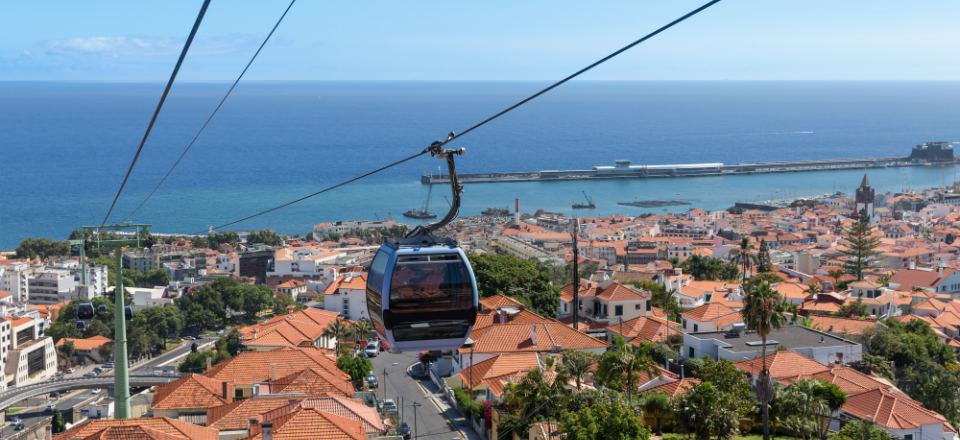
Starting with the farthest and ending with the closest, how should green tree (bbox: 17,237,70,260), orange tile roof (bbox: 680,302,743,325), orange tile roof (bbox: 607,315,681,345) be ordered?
green tree (bbox: 17,237,70,260) < orange tile roof (bbox: 607,315,681,345) < orange tile roof (bbox: 680,302,743,325)

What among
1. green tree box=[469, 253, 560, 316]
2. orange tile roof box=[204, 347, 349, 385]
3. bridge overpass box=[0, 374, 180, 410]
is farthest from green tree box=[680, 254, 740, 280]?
orange tile roof box=[204, 347, 349, 385]

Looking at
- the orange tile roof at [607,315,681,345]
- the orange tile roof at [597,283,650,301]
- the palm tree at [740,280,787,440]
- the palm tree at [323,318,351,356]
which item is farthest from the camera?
the orange tile roof at [597,283,650,301]

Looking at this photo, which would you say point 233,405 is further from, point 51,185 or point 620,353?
point 51,185

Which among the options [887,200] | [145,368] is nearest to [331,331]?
[145,368]

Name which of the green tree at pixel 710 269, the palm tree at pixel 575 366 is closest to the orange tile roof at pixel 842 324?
the palm tree at pixel 575 366

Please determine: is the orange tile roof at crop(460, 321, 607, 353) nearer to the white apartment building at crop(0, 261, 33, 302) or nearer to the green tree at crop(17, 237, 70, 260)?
the white apartment building at crop(0, 261, 33, 302)

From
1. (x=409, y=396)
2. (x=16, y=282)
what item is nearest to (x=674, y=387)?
(x=409, y=396)
